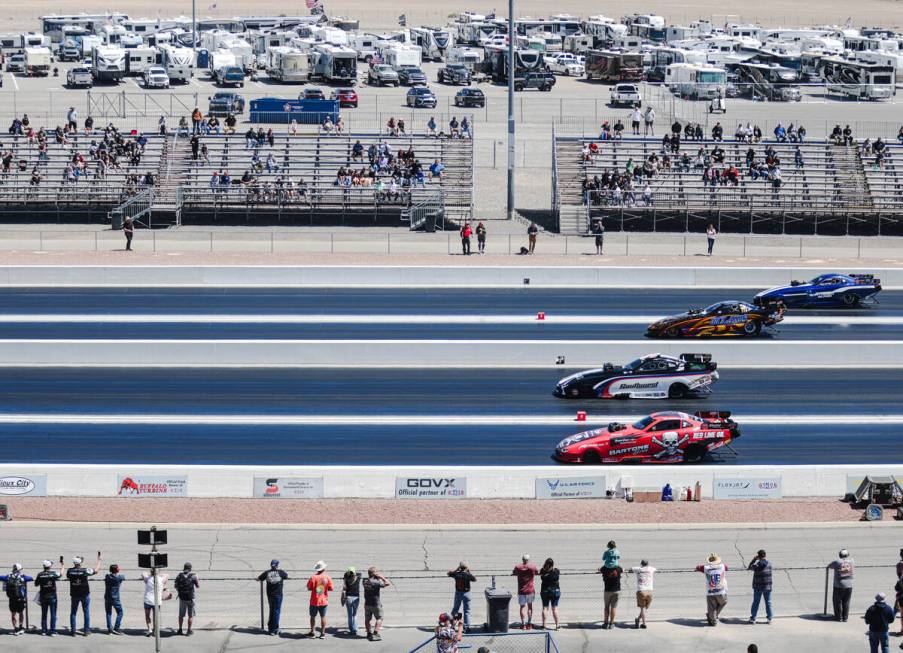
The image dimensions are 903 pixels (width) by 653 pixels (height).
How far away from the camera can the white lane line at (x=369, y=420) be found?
3428cm

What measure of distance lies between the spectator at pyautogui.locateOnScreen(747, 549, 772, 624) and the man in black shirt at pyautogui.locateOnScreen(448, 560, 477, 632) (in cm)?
421

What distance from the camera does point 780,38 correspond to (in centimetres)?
10650

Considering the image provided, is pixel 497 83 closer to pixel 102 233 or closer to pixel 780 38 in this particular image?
pixel 780 38

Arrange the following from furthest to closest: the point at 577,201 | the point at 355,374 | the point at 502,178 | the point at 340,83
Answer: the point at 340,83 → the point at 502,178 → the point at 577,201 → the point at 355,374

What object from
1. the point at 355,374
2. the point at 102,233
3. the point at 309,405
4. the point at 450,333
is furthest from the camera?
the point at 102,233

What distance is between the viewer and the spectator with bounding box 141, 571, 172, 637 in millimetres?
21589

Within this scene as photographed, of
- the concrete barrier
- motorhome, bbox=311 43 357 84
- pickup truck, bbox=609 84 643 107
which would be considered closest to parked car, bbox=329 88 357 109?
motorhome, bbox=311 43 357 84

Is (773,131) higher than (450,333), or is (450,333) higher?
(773,131)

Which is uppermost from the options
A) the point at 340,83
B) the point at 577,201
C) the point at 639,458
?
the point at 340,83

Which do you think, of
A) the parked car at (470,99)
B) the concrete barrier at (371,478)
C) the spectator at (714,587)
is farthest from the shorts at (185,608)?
the parked car at (470,99)

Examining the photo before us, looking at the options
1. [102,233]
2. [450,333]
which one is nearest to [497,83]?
[102,233]

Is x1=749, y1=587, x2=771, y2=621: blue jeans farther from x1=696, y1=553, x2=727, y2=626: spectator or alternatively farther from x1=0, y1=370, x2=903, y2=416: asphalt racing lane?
x1=0, y1=370, x2=903, y2=416: asphalt racing lane

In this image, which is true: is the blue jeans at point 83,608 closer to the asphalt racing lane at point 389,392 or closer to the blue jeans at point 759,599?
the blue jeans at point 759,599

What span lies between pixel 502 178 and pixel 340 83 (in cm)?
2461
